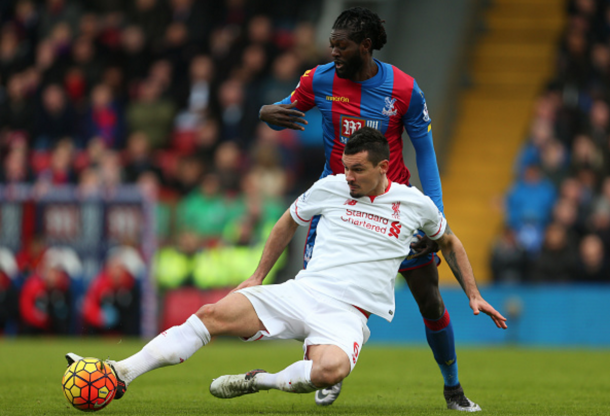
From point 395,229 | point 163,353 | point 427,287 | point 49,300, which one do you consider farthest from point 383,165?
point 49,300

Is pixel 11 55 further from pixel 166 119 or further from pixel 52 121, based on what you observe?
pixel 166 119

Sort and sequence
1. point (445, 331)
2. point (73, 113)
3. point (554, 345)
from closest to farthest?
point (445, 331) < point (554, 345) < point (73, 113)

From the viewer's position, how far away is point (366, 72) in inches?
254

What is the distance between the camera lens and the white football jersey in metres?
5.96

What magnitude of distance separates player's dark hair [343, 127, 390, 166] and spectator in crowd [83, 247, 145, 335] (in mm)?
9048

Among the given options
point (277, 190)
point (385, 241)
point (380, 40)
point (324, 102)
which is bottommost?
point (277, 190)

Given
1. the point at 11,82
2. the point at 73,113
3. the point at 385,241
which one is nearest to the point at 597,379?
the point at 385,241

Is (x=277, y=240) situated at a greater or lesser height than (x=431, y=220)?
lesser

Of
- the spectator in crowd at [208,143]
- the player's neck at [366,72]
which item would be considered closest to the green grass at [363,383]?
the player's neck at [366,72]

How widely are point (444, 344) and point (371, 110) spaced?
1732 mm

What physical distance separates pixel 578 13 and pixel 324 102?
43.7ft

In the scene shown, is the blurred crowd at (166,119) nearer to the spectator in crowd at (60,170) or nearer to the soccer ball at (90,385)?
the spectator in crowd at (60,170)

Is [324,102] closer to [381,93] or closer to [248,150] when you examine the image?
[381,93]

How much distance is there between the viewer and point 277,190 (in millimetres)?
14648
